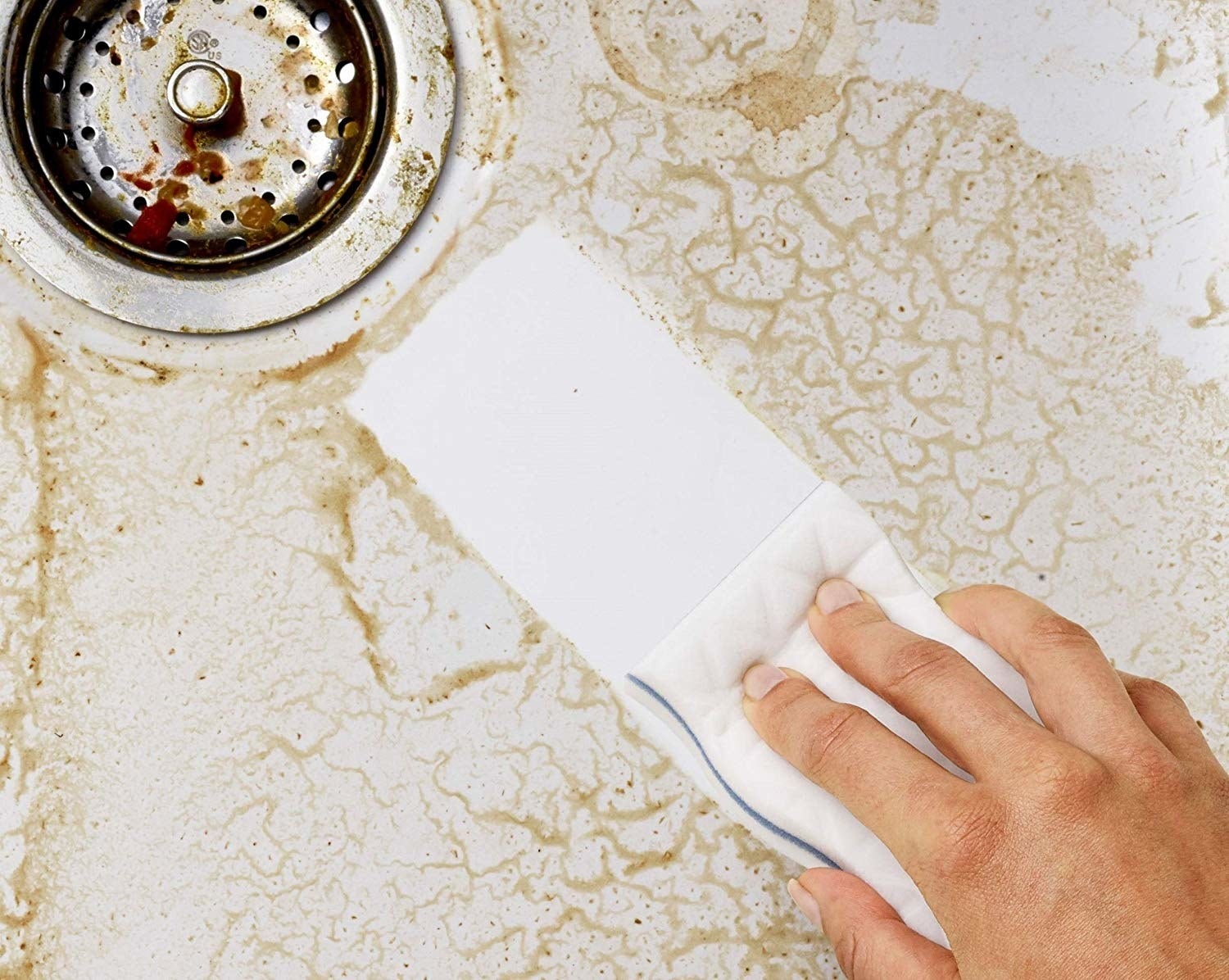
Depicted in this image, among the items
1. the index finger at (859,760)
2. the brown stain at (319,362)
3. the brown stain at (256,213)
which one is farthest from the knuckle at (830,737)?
the brown stain at (256,213)

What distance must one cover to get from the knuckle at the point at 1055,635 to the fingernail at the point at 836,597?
99 mm

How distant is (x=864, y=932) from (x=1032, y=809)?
0.44ft

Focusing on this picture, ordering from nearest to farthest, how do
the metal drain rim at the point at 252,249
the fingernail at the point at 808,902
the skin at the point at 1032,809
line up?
the skin at the point at 1032,809, the fingernail at the point at 808,902, the metal drain rim at the point at 252,249

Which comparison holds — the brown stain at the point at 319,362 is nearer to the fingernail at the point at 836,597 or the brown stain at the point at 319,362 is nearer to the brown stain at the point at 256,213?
the brown stain at the point at 256,213

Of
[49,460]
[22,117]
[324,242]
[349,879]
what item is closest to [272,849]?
[349,879]

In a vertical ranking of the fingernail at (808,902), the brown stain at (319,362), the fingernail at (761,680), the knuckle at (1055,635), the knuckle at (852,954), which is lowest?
the fingernail at (808,902)

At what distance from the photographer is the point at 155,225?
0.65 metres

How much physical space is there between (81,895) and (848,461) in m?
0.59

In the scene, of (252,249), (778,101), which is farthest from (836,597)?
(252,249)

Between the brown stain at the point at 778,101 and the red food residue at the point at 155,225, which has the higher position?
the brown stain at the point at 778,101

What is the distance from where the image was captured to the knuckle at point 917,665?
0.46 meters

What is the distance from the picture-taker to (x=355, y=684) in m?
0.62

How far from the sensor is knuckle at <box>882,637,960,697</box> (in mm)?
463

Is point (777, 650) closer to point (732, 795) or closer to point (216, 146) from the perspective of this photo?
point (732, 795)
